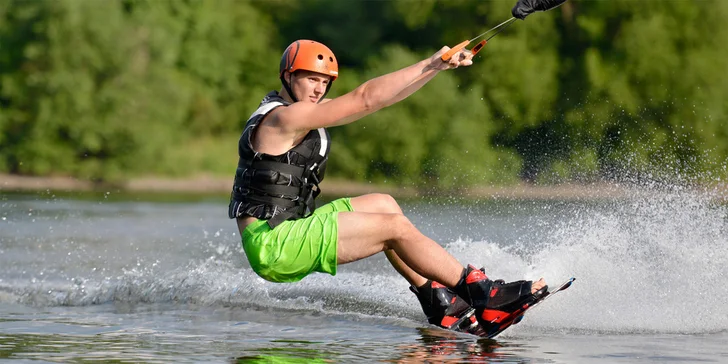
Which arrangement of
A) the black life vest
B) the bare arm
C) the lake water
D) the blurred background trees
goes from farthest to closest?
the blurred background trees → the black life vest → the lake water → the bare arm

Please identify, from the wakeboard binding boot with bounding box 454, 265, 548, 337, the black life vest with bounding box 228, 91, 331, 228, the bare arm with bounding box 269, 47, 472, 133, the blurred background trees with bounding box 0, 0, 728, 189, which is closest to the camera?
the bare arm with bounding box 269, 47, 472, 133

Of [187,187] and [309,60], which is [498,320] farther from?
[187,187]

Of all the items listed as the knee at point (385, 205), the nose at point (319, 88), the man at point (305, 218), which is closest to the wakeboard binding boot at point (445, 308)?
the man at point (305, 218)

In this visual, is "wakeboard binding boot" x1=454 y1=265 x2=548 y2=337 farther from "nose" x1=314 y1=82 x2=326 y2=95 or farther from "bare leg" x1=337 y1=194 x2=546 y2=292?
"nose" x1=314 y1=82 x2=326 y2=95

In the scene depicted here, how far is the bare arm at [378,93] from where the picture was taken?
617cm

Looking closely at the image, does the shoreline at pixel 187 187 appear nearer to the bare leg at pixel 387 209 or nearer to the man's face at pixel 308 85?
the bare leg at pixel 387 209

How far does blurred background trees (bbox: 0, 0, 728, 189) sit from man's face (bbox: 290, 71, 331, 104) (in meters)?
24.5

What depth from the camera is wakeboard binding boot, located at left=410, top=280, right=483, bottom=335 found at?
707cm

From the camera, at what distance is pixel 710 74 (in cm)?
3400

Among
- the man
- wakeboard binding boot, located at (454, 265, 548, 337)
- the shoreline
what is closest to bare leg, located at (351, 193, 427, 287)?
the man

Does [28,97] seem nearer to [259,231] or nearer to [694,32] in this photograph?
[694,32]

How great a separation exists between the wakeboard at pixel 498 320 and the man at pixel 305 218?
4cm

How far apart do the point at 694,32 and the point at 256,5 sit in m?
20.2

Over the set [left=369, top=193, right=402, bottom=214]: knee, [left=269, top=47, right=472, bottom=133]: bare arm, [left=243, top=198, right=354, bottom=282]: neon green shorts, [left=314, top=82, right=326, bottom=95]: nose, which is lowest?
[left=243, top=198, right=354, bottom=282]: neon green shorts
